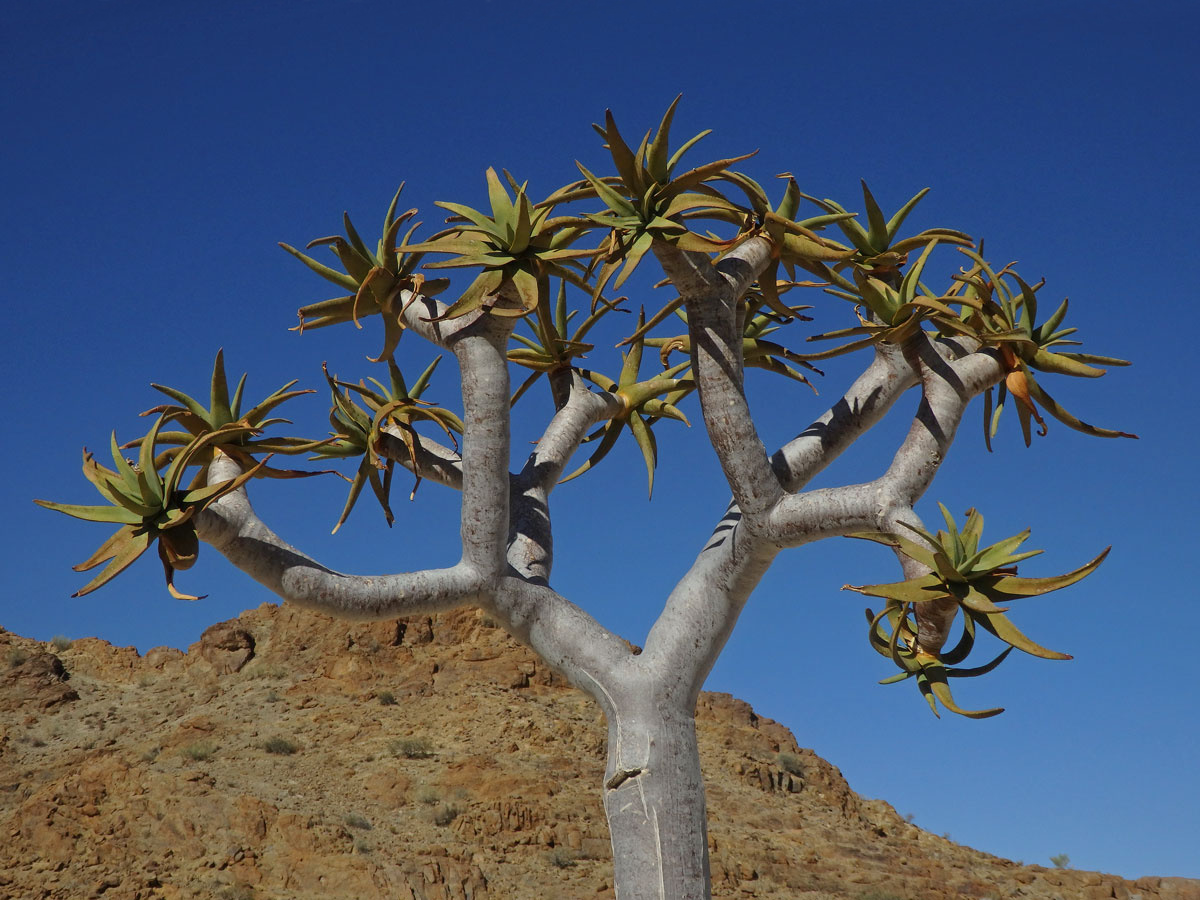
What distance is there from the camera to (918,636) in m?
5.77

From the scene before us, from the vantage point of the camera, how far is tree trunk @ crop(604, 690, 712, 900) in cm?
514

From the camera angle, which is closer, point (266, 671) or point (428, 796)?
point (428, 796)

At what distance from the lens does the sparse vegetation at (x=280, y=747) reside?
17656 mm

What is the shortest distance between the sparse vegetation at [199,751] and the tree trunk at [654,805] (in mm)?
14044

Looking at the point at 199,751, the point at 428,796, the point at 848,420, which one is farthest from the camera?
the point at 199,751

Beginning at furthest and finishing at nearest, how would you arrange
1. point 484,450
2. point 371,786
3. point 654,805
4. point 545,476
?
point 371,786
point 545,476
point 484,450
point 654,805

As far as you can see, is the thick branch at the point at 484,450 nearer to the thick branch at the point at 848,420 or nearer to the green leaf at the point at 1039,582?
the thick branch at the point at 848,420

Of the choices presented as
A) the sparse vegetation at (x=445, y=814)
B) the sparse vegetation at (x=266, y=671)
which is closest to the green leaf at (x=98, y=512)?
the sparse vegetation at (x=445, y=814)

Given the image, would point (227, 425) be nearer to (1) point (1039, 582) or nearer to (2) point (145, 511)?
(2) point (145, 511)

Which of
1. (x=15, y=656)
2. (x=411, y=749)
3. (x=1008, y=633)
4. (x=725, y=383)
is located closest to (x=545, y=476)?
(x=725, y=383)

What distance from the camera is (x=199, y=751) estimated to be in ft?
57.1

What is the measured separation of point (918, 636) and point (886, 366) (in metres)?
1.67

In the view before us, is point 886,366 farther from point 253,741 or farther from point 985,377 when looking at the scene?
point 253,741

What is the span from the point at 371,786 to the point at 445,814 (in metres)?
1.64
